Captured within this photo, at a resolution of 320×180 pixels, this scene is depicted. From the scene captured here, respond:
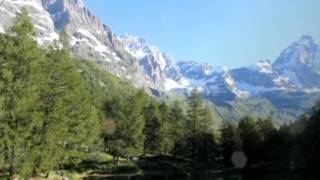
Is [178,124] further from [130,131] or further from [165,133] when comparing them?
[130,131]

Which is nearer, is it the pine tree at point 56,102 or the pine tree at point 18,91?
the pine tree at point 18,91

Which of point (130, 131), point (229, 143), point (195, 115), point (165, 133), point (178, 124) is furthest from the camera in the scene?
point (178, 124)

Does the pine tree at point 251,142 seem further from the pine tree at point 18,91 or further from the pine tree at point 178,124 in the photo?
the pine tree at point 18,91

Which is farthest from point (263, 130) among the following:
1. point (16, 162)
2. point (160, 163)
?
point (16, 162)

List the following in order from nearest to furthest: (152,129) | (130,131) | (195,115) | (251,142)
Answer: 1. (130,131)
2. (195,115)
3. (152,129)
4. (251,142)

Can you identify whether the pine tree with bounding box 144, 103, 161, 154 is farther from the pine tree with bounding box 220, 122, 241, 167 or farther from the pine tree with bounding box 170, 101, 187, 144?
the pine tree with bounding box 220, 122, 241, 167

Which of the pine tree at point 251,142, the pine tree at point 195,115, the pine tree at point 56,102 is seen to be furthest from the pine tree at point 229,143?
the pine tree at point 56,102

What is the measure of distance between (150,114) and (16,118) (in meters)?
89.8

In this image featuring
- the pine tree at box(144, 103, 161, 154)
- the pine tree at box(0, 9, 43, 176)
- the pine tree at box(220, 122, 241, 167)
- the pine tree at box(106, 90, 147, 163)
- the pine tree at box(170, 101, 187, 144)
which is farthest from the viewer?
the pine tree at box(220, 122, 241, 167)

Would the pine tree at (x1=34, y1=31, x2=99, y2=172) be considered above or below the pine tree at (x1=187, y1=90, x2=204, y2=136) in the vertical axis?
below

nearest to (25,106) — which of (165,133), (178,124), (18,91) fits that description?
(18,91)

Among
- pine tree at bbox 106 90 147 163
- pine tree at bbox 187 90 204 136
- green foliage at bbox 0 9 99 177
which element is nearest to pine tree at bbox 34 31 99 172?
green foliage at bbox 0 9 99 177

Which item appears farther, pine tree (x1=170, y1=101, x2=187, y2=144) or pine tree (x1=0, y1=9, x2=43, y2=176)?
pine tree (x1=170, y1=101, x2=187, y2=144)

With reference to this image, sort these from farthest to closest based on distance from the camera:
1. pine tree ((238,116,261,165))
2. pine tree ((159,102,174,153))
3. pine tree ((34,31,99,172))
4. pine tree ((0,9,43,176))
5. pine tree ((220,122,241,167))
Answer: pine tree ((238,116,261,165)), pine tree ((220,122,241,167)), pine tree ((159,102,174,153)), pine tree ((34,31,99,172)), pine tree ((0,9,43,176))
